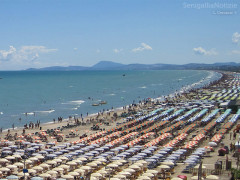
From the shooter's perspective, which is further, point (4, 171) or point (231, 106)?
point (231, 106)

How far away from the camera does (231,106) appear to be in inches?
2403

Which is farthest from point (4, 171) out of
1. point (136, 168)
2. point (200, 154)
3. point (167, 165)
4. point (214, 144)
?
point (214, 144)

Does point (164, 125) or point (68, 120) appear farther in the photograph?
point (68, 120)

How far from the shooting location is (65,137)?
141ft

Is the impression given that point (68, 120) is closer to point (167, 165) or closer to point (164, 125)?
point (164, 125)

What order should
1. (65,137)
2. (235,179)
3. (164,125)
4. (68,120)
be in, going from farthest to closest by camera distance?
(68,120) < (164,125) < (65,137) < (235,179)

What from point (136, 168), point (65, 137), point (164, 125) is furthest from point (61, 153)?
point (164, 125)

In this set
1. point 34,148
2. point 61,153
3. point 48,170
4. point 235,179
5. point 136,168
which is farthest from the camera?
point 34,148

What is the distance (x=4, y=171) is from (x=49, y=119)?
36565 millimetres

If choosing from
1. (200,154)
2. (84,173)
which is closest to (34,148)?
(84,173)

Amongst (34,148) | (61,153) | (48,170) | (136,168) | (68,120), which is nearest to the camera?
(136,168)

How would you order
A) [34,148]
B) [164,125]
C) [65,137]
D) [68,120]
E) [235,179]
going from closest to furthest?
[235,179] → [34,148] → [65,137] → [164,125] → [68,120]

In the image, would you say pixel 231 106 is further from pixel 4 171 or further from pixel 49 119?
pixel 4 171

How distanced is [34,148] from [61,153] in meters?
4.07
